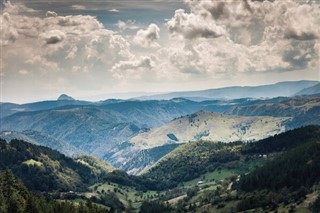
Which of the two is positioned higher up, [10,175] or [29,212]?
[10,175]

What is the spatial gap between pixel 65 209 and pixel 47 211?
15.5m

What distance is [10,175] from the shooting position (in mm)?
190875

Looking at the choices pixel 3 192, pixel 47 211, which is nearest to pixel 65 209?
pixel 47 211

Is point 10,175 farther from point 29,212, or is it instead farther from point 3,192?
point 29,212

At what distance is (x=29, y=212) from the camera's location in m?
169

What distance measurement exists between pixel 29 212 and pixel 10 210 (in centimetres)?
825

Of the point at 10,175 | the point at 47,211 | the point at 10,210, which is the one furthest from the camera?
the point at 10,175

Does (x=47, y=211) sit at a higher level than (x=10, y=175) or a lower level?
lower

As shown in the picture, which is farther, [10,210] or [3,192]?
[3,192]

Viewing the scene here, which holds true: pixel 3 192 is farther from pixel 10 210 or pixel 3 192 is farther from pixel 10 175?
pixel 10 210

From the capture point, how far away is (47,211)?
17675 centimetres

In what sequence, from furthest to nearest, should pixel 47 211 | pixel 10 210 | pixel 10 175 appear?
pixel 10 175 → pixel 47 211 → pixel 10 210

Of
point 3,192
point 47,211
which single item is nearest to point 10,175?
point 3,192

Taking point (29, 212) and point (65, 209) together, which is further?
point (65, 209)
